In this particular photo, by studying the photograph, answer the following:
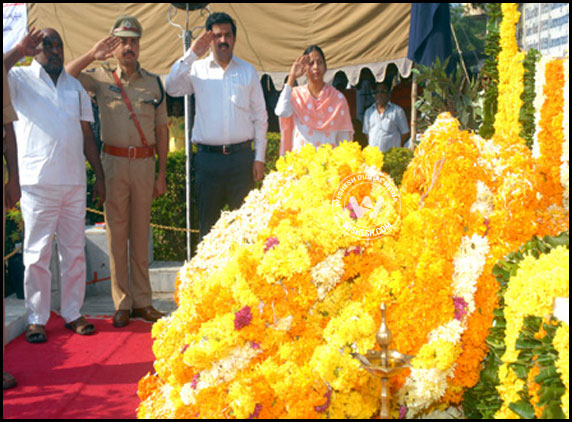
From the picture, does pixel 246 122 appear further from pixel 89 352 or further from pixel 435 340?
pixel 435 340

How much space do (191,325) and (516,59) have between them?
270 cm

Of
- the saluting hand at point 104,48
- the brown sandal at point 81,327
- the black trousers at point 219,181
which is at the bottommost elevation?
the brown sandal at point 81,327

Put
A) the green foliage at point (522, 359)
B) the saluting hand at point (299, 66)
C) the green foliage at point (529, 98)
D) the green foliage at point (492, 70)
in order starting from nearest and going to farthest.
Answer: the green foliage at point (522, 359), the green foliage at point (529, 98), the green foliage at point (492, 70), the saluting hand at point (299, 66)

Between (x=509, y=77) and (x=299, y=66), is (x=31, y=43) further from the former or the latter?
(x=509, y=77)

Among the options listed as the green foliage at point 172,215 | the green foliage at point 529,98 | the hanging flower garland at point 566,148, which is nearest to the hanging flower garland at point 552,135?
the hanging flower garland at point 566,148

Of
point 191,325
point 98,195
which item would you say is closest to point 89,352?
point 98,195

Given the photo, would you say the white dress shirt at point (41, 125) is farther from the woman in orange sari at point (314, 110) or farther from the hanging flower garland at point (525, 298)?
the hanging flower garland at point (525, 298)

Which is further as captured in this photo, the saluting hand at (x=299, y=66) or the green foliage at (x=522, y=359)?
the saluting hand at (x=299, y=66)

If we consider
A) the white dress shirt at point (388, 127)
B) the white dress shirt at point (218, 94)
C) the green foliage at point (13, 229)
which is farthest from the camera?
the white dress shirt at point (388, 127)

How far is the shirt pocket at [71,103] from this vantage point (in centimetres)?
454

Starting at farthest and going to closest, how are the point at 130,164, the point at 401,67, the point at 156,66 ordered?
1. the point at 156,66
2. the point at 401,67
3. the point at 130,164

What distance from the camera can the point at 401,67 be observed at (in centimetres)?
757

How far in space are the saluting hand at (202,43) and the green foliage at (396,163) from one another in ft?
7.61

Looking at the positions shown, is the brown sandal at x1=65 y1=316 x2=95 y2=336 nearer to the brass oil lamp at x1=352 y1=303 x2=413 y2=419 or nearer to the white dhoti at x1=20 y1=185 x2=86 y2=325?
the white dhoti at x1=20 y1=185 x2=86 y2=325
